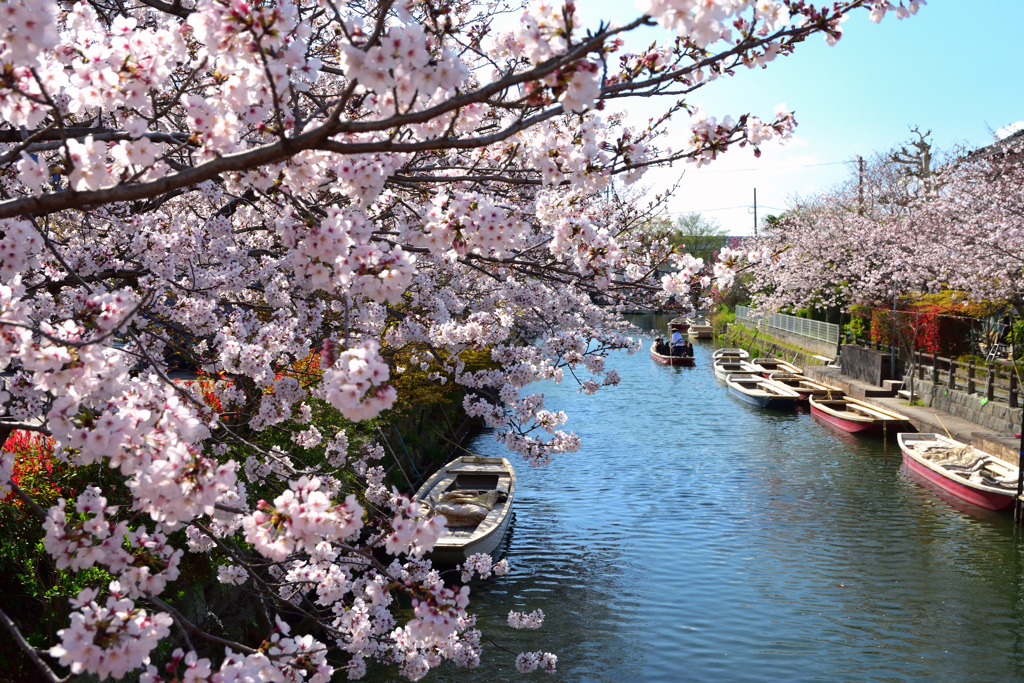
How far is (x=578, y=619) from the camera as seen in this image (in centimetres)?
1059

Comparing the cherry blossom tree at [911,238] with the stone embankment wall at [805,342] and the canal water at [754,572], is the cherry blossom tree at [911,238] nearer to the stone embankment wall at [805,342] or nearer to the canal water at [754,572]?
the stone embankment wall at [805,342]

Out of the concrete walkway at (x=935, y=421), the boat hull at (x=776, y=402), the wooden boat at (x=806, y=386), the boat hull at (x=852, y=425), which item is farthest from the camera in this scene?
the boat hull at (x=776, y=402)

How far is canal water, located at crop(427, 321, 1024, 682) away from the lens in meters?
9.38

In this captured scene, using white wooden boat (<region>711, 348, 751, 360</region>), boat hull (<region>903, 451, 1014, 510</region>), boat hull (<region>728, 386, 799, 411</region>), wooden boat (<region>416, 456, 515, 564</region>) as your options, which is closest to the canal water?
boat hull (<region>903, 451, 1014, 510</region>)

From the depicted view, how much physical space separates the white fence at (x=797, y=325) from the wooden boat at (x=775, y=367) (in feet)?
5.31

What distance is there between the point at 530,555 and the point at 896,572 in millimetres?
5480

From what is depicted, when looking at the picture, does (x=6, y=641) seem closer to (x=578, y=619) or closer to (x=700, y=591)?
(x=578, y=619)

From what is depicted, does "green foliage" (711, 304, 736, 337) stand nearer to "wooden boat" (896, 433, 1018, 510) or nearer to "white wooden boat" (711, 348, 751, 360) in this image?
"white wooden boat" (711, 348, 751, 360)

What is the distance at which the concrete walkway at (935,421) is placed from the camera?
15.5 meters

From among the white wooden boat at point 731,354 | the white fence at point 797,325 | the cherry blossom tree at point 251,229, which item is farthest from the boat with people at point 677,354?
the cherry blossom tree at point 251,229

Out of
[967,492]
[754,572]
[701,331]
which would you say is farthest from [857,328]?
[701,331]

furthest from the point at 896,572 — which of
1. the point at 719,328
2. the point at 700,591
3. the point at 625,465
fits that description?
the point at 719,328

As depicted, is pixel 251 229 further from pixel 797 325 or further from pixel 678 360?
pixel 797 325

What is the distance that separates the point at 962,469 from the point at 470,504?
9426 mm
